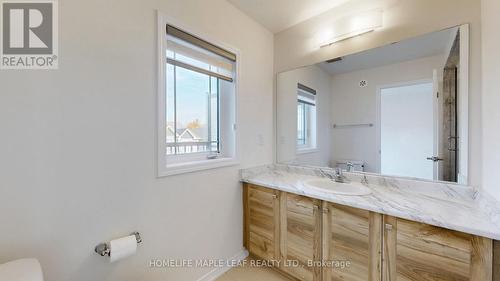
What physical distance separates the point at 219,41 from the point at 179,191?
1319mm

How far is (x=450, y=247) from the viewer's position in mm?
1014

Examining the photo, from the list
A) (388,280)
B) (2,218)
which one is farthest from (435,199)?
(2,218)

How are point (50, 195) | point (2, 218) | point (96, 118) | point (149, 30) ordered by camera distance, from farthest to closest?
point (149, 30)
point (96, 118)
point (50, 195)
point (2, 218)

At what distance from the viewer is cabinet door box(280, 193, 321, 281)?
5.04 ft

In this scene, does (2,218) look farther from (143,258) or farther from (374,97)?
(374,97)

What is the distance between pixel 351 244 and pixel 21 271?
65.6 inches

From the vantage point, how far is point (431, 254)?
1060mm

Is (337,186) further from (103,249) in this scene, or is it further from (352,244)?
(103,249)

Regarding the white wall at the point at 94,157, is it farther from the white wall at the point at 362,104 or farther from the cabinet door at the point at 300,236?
the white wall at the point at 362,104

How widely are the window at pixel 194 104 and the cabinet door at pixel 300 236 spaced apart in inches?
27.6

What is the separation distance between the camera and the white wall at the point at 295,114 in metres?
2.10

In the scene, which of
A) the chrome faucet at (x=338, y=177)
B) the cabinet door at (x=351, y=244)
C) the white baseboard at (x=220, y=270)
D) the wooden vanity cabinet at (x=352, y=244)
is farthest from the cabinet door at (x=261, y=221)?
the chrome faucet at (x=338, y=177)

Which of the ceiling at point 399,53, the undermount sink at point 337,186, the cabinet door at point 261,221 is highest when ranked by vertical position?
the ceiling at point 399,53

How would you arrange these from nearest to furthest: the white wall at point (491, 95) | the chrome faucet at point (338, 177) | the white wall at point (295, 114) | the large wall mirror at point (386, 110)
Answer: the white wall at point (491, 95) → the large wall mirror at point (386, 110) → the chrome faucet at point (338, 177) → the white wall at point (295, 114)
